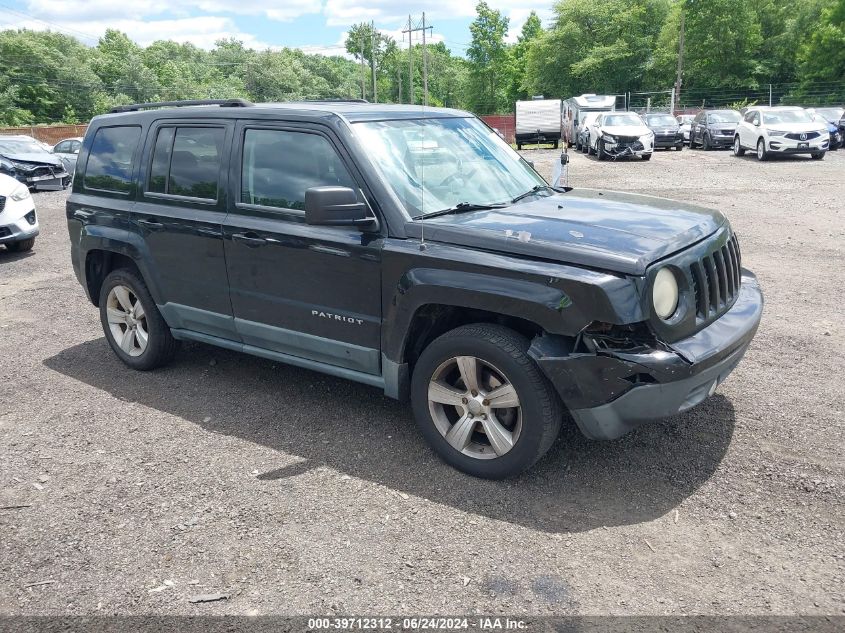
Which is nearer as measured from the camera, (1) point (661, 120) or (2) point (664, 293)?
(2) point (664, 293)

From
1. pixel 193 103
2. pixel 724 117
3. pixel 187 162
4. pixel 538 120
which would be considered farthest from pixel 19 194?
pixel 538 120

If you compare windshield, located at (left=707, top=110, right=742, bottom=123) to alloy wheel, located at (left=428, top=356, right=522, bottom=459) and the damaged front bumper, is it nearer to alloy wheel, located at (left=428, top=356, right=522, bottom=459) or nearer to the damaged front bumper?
the damaged front bumper

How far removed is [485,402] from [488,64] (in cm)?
9129

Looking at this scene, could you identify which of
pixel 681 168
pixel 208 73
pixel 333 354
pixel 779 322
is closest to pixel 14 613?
pixel 333 354

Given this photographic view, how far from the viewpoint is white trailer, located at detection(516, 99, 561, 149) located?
35438 mm

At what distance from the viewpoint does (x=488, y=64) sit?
89.1 meters

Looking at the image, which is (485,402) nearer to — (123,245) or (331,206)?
(331,206)

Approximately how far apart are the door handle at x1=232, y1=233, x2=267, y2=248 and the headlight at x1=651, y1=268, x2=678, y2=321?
7.68ft

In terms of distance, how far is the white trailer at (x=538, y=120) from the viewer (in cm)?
3544

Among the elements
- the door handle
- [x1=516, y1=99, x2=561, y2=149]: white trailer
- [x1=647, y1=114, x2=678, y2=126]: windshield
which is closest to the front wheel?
[x1=647, y1=114, x2=678, y2=126]: windshield

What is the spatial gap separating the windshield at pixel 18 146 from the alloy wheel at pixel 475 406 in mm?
19793

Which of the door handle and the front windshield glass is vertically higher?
the front windshield glass

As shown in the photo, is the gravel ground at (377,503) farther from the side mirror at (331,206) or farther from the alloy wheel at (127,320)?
the side mirror at (331,206)

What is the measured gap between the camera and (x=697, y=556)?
3166 mm
